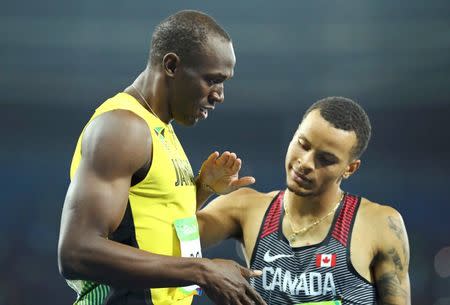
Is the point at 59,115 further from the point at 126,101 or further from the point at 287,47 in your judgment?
the point at 126,101

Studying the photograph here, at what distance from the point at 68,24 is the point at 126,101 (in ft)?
20.5

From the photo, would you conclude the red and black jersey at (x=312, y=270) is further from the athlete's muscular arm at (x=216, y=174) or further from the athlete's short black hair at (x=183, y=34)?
the athlete's short black hair at (x=183, y=34)

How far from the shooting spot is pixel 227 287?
179cm

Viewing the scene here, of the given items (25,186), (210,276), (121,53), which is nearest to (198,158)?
(121,53)

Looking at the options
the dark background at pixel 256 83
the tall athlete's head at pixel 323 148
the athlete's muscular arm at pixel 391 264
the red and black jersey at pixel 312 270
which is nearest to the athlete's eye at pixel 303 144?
the tall athlete's head at pixel 323 148

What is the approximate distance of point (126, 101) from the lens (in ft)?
6.95

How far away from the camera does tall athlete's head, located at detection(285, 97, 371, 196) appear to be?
2.81m

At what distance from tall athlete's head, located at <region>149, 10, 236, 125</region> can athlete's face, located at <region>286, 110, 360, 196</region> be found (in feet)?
2.25

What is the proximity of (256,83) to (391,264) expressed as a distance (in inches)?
227

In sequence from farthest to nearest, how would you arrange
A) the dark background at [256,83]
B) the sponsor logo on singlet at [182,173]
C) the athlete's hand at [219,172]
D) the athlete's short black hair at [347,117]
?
1. the dark background at [256,83]
2. the athlete's short black hair at [347,117]
3. the athlete's hand at [219,172]
4. the sponsor logo on singlet at [182,173]

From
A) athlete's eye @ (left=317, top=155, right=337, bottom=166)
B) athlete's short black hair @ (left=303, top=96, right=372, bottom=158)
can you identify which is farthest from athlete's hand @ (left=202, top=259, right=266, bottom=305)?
athlete's short black hair @ (left=303, top=96, right=372, bottom=158)

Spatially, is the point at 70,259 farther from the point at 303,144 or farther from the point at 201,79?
the point at 303,144

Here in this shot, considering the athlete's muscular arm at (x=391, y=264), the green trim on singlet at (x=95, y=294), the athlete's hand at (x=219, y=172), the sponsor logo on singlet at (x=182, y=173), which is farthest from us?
the athlete's muscular arm at (x=391, y=264)

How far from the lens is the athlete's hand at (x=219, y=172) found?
2.53m
